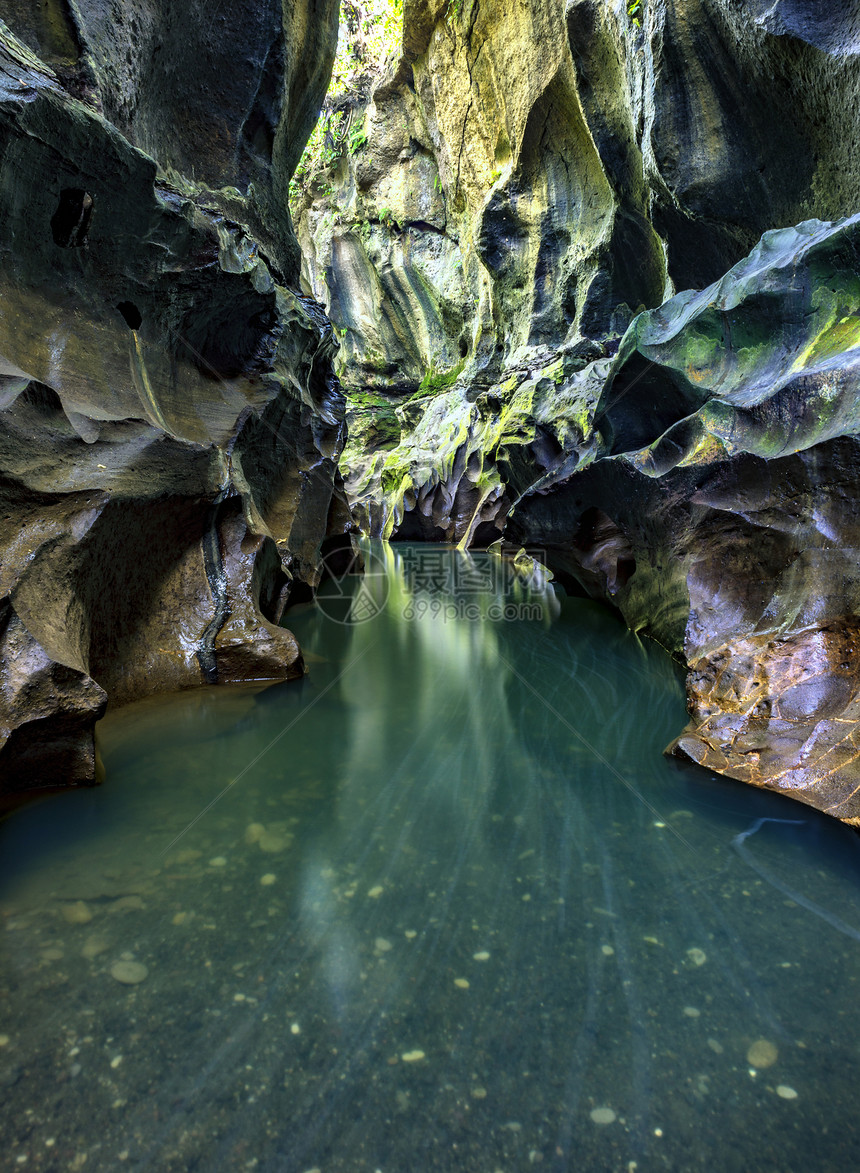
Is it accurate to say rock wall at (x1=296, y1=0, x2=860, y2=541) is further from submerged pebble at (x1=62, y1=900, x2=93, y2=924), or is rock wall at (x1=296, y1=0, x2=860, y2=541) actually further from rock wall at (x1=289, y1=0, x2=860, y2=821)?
submerged pebble at (x1=62, y1=900, x2=93, y2=924)

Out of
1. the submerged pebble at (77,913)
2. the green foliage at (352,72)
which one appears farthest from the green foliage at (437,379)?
the submerged pebble at (77,913)

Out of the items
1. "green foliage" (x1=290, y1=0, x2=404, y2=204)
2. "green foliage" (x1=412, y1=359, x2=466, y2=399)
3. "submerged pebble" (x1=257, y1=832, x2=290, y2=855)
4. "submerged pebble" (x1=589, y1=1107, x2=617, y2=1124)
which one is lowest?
"submerged pebble" (x1=257, y1=832, x2=290, y2=855)

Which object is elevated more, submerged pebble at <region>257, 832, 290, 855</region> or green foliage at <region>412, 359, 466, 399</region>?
green foliage at <region>412, 359, 466, 399</region>

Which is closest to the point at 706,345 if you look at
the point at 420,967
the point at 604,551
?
the point at 604,551

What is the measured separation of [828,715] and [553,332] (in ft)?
49.2

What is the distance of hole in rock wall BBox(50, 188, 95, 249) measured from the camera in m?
4.12

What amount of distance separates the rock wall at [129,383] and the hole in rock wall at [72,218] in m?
0.01

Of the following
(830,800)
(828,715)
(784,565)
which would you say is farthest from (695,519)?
(830,800)

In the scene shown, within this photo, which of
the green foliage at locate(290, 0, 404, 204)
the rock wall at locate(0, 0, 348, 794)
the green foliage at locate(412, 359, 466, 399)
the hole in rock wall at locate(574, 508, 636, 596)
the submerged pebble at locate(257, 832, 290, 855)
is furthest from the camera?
the green foliage at locate(412, 359, 466, 399)

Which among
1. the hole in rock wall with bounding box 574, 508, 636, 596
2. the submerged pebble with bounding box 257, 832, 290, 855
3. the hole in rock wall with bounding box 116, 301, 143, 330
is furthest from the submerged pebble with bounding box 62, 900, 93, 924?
the hole in rock wall with bounding box 574, 508, 636, 596

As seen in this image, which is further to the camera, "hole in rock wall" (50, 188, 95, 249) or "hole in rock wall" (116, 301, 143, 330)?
"hole in rock wall" (116, 301, 143, 330)

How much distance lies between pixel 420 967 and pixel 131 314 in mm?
5377

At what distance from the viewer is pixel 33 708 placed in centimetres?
246

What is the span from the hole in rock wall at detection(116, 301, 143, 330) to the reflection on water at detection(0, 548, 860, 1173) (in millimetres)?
3562
